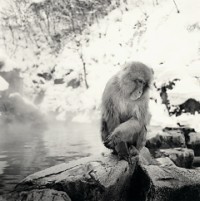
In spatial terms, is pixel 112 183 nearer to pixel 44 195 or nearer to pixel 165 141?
pixel 44 195

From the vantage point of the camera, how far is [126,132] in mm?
3799

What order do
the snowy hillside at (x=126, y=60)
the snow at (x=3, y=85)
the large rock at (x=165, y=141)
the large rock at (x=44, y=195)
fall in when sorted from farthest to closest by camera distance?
the snow at (x=3, y=85), the snowy hillside at (x=126, y=60), the large rock at (x=165, y=141), the large rock at (x=44, y=195)

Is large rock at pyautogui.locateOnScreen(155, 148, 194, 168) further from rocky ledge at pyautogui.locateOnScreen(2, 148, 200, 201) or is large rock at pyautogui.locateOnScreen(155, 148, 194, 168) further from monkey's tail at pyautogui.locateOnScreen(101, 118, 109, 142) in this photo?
monkey's tail at pyautogui.locateOnScreen(101, 118, 109, 142)

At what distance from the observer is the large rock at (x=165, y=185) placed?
144 inches

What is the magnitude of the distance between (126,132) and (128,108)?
29cm

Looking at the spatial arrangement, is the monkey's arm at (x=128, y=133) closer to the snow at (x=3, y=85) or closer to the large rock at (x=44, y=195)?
the large rock at (x=44, y=195)

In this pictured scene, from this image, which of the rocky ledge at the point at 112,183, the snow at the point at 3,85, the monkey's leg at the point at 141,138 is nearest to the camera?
the rocky ledge at the point at 112,183

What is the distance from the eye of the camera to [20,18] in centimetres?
2603

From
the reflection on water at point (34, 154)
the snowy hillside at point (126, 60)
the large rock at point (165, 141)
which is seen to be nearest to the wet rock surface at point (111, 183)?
the reflection on water at point (34, 154)

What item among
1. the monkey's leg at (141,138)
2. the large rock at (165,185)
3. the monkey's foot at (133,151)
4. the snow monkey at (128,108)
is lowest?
the large rock at (165,185)

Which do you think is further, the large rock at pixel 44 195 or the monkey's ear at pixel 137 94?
the monkey's ear at pixel 137 94

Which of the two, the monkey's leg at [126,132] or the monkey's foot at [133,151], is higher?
the monkey's leg at [126,132]

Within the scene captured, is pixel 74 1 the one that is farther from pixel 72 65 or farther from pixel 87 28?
pixel 72 65

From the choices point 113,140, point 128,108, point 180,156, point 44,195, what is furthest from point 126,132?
point 180,156
